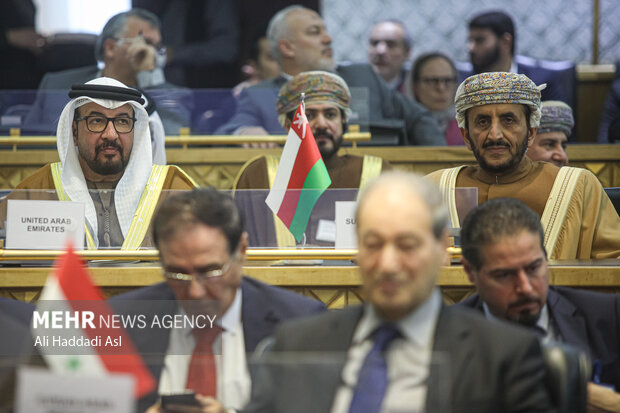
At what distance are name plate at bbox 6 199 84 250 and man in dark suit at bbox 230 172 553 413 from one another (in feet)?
4.55

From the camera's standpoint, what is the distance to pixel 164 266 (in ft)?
7.66

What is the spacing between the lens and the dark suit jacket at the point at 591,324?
2596 mm

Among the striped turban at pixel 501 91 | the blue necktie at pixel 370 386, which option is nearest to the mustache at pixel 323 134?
the striped turban at pixel 501 91

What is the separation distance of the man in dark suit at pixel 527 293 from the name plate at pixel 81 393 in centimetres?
111

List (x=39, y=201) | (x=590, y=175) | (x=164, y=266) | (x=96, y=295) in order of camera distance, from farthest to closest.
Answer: (x=590, y=175) < (x=39, y=201) < (x=164, y=266) < (x=96, y=295)

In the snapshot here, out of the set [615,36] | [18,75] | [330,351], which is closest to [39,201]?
[330,351]

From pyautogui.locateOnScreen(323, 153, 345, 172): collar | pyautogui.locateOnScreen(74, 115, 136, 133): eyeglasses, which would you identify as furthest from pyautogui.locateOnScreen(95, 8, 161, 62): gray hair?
pyautogui.locateOnScreen(323, 153, 345, 172): collar

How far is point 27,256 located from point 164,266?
1.05m

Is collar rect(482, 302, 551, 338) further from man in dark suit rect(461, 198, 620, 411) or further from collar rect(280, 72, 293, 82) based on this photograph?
collar rect(280, 72, 293, 82)

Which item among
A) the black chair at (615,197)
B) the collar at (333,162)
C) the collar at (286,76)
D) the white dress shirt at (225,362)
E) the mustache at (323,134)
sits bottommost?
the white dress shirt at (225,362)

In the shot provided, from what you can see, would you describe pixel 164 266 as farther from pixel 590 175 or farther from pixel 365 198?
pixel 590 175

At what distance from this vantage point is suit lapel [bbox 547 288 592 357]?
2.59 metres

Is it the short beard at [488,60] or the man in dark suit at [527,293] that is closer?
the man in dark suit at [527,293]

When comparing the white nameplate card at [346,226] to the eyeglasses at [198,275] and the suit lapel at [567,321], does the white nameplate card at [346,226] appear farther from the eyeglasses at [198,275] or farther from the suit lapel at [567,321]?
the eyeglasses at [198,275]
